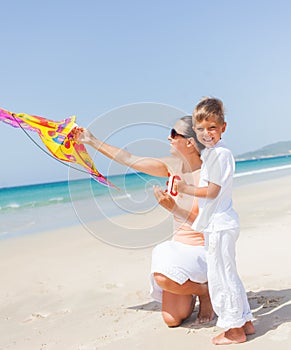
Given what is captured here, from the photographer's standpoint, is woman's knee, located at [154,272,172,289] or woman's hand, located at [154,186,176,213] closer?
woman's hand, located at [154,186,176,213]

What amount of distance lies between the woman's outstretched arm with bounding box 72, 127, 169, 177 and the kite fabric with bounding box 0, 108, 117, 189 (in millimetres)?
266

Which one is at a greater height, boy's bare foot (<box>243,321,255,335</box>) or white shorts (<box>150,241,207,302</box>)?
white shorts (<box>150,241,207,302</box>)

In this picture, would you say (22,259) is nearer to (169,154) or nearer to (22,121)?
(22,121)

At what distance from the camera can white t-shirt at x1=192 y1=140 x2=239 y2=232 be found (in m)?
2.92

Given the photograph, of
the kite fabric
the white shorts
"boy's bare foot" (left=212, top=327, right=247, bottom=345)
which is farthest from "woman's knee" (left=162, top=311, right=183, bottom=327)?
the kite fabric

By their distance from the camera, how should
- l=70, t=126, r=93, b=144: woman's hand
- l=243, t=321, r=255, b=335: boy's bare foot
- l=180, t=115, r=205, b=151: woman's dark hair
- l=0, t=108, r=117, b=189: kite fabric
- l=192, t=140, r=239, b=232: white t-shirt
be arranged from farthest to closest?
l=0, t=108, r=117, b=189: kite fabric → l=70, t=126, r=93, b=144: woman's hand → l=180, t=115, r=205, b=151: woman's dark hair → l=243, t=321, r=255, b=335: boy's bare foot → l=192, t=140, r=239, b=232: white t-shirt

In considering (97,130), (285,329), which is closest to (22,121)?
(97,130)

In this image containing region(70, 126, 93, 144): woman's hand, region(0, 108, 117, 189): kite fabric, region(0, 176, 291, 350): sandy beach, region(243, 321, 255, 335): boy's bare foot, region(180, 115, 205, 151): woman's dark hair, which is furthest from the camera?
region(0, 108, 117, 189): kite fabric

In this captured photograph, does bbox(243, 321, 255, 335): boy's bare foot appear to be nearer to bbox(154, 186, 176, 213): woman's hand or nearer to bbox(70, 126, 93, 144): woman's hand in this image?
bbox(154, 186, 176, 213): woman's hand

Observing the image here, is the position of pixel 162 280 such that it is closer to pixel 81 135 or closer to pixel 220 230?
pixel 220 230

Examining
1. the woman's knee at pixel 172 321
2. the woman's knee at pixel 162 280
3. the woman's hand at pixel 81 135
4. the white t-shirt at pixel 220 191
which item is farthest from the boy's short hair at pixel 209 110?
the woman's knee at pixel 172 321

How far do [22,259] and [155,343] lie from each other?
182 inches

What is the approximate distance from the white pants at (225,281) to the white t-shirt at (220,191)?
2.5 inches

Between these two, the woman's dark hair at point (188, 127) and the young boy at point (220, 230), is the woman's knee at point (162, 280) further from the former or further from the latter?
the woman's dark hair at point (188, 127)
